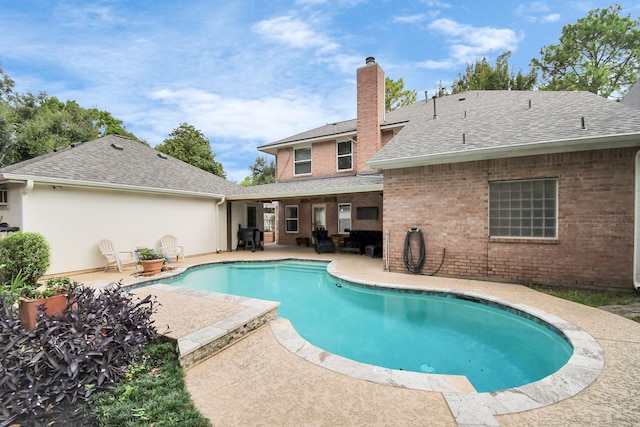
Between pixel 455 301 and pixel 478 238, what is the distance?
2057mm

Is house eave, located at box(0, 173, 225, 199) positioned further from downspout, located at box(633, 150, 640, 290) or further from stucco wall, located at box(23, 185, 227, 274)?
downspout, located at box(633, 150, 640, 290)

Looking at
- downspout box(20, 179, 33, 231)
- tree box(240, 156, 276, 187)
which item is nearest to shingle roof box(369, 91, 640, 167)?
downspout box(20, 179, 33, 231)

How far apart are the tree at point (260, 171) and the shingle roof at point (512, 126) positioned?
1120 inches

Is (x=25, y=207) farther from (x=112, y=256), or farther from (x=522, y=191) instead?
(x=522, y=191)

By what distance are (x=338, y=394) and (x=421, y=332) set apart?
2852mm

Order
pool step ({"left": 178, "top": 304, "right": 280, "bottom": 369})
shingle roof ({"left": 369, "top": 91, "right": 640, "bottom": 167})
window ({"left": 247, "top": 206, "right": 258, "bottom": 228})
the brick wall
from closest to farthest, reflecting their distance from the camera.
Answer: pool step ({"left": 178, "top": 304, "right": 280, "bottom": 369}), the brick wall, shingle roof ({"left": 369, "top": 91, "right": 640, "bottom": 167}), window ({"left": 247, "top": 206, "right": 258, "bottom": 228})

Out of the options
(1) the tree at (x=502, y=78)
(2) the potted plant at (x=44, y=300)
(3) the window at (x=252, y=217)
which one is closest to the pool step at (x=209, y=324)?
(2) the potted plant at (x=44, y=300)

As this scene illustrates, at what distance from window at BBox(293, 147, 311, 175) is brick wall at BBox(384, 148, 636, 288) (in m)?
Answer: 7.39

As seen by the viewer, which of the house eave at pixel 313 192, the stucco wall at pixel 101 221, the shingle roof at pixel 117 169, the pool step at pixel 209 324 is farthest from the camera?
the house eave at pixel 313 192

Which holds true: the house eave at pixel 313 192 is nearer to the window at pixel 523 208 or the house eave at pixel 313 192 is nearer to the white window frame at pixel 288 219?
the window at pixel 523 208

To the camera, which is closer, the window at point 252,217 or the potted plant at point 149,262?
the potted plant at point 149,262

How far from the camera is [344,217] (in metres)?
14.5

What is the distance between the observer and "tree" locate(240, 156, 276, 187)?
3716 centimetres

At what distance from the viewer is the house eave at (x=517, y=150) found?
5.82 metres
